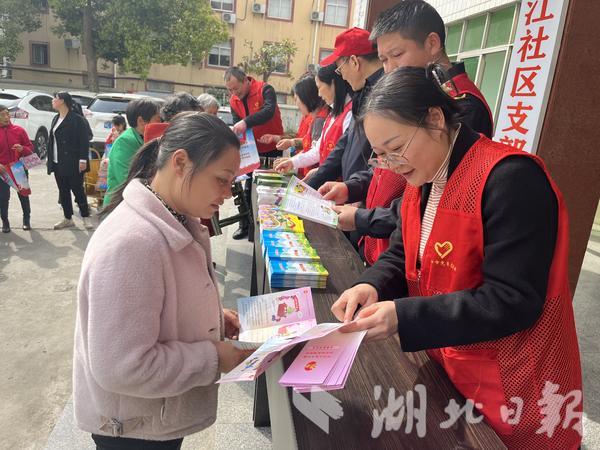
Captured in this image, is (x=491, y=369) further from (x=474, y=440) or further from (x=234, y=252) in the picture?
(x=234, y=252)

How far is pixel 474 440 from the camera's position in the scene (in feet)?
3.19

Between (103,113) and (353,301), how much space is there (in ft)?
33.2

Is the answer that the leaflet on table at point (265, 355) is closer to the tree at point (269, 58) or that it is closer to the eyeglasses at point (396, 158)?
the eyeglasses at point (396, 158)

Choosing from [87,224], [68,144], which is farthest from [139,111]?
[87,224]

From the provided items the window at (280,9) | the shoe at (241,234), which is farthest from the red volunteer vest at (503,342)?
the window at (280,9)

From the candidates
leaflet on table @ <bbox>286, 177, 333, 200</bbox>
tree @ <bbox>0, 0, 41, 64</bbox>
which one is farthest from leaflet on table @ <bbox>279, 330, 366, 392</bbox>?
tree @ <bbox>0, 0, 41, 64</bbox>

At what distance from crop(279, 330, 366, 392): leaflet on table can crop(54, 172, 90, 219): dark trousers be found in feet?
17.7

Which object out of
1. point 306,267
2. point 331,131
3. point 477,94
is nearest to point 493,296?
point 306,267

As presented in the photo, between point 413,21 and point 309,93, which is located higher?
point 413,21

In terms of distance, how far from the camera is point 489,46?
6148 mm

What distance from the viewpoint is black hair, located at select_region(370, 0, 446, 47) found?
6.08 feet

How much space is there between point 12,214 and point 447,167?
6324mm

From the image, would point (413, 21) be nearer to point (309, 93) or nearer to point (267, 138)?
point (309, 93)

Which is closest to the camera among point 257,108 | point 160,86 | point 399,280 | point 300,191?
point 399,280
